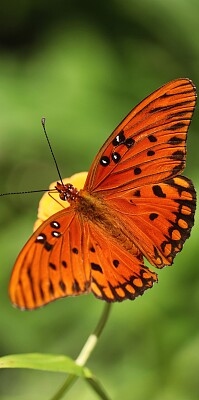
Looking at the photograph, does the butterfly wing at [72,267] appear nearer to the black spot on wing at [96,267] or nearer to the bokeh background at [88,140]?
the black spot on wing at [96,267]

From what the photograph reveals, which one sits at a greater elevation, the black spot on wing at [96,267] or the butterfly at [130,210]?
the butterfly at [130,210]

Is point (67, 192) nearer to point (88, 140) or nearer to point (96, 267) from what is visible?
point (96, 267)

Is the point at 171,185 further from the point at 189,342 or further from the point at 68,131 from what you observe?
the point at 68,131

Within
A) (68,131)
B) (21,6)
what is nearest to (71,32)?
(21,6)

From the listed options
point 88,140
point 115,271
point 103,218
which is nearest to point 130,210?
point 103,218

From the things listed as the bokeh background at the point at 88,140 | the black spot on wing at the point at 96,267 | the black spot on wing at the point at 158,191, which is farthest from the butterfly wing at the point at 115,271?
the bokeh background at the point at 88,140

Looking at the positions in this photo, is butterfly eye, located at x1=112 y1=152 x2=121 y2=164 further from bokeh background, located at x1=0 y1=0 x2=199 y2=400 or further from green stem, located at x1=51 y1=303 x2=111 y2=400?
bokeh background, located at x1=0 y1=0 x2=199 y2=400
